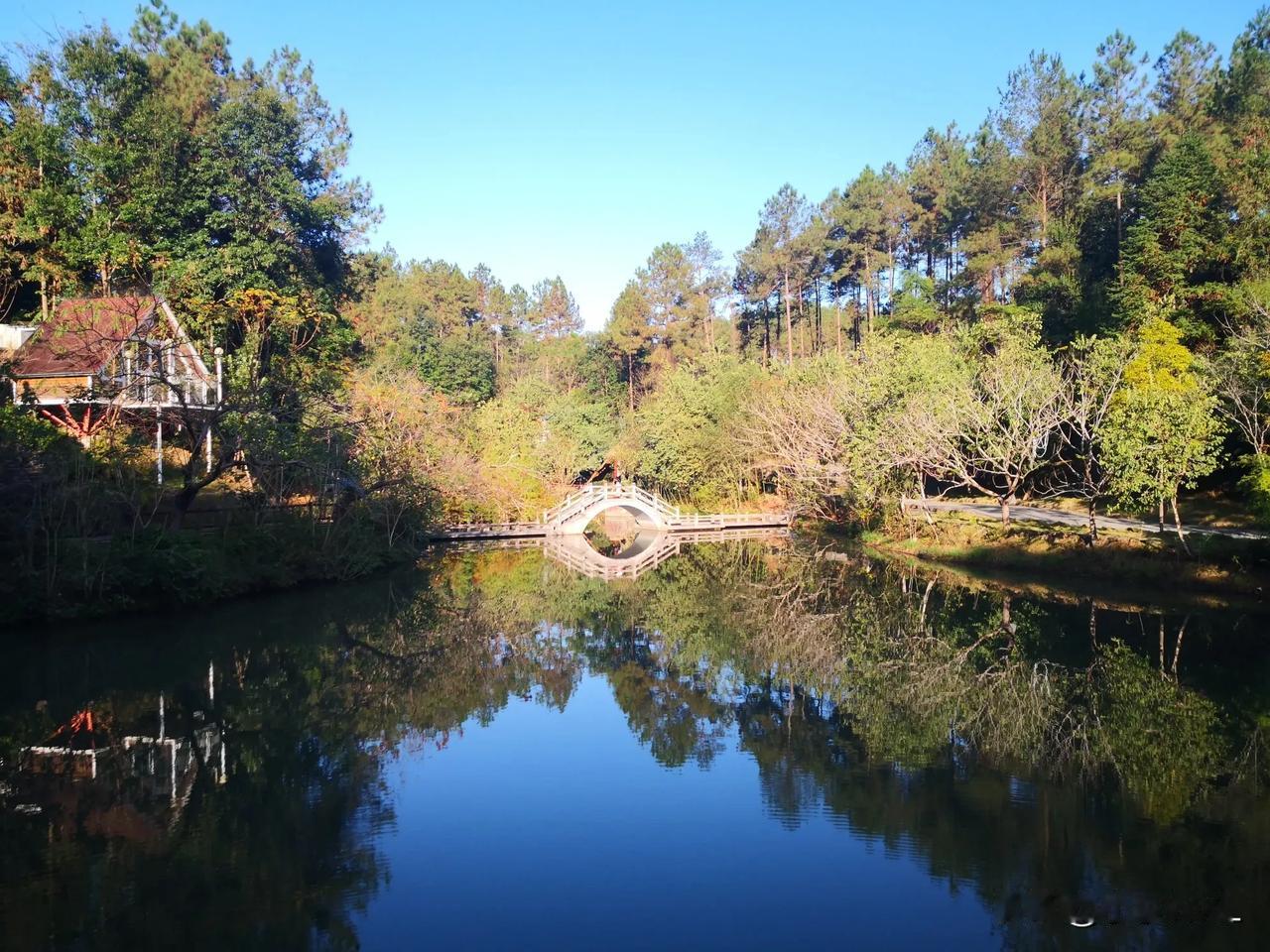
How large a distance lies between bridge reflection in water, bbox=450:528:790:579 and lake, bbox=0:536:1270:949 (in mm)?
11555

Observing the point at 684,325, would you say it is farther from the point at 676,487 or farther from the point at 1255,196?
the point at 1255,196

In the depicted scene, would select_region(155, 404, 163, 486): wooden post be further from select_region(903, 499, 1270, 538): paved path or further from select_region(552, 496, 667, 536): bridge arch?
select_region(903, 499, 1270, 538): paved path

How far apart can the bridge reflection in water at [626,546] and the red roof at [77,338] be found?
15600mm

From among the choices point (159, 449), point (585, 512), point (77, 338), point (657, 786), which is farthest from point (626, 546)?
point (657, 786)

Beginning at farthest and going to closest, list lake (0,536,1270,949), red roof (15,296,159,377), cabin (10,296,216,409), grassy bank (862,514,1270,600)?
red roof (15,296,159,377)
cabin (10,296,216,409)
grassy bank (862,514,1270,600)
lake (0,536,1270,949)

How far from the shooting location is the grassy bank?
21.9m

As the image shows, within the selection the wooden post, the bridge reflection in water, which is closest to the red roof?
the wooden post

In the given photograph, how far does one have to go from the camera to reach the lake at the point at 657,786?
28.4ft

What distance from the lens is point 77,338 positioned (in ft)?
90.3

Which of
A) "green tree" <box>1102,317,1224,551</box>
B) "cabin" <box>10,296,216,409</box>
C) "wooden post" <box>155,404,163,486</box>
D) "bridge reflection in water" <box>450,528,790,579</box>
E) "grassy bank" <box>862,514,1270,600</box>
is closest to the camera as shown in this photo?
"grassy bank" <box>862,514,1270,600</box>

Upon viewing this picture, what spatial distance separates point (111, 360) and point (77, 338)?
614 centimetres

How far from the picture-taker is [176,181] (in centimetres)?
3575

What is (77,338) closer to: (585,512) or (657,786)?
(585,512)

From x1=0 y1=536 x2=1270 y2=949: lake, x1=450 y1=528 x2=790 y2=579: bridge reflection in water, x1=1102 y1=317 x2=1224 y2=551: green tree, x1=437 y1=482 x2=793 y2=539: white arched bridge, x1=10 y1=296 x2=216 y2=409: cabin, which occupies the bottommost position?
x1=0 y1=536 x2=1270 y2=949: lake
